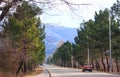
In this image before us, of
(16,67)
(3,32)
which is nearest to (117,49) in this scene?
(16,67)

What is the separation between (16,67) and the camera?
4678cm

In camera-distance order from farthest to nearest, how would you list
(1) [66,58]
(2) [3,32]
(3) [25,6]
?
(1) [66,58]
(2) [3,32]
(3) [25,6]

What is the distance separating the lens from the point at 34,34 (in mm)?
45375

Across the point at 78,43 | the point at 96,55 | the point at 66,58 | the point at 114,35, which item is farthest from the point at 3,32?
the point at 66,58

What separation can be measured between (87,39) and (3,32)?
90569 mm

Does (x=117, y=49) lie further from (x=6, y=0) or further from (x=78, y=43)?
(x=6, y=0)

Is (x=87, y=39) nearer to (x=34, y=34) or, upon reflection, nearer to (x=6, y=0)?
(x=34, y=34)

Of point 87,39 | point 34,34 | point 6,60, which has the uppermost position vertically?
point 87,39

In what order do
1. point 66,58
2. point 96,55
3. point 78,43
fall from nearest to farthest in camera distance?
point 96,55
point 78,43
point 66,58

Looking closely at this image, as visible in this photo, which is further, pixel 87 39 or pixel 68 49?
pixel 68 49

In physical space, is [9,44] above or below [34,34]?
below

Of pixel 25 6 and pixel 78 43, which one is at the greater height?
pixel 78 43

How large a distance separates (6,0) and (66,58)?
561ft

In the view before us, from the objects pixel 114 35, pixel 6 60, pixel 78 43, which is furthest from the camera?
pixel 78 43
